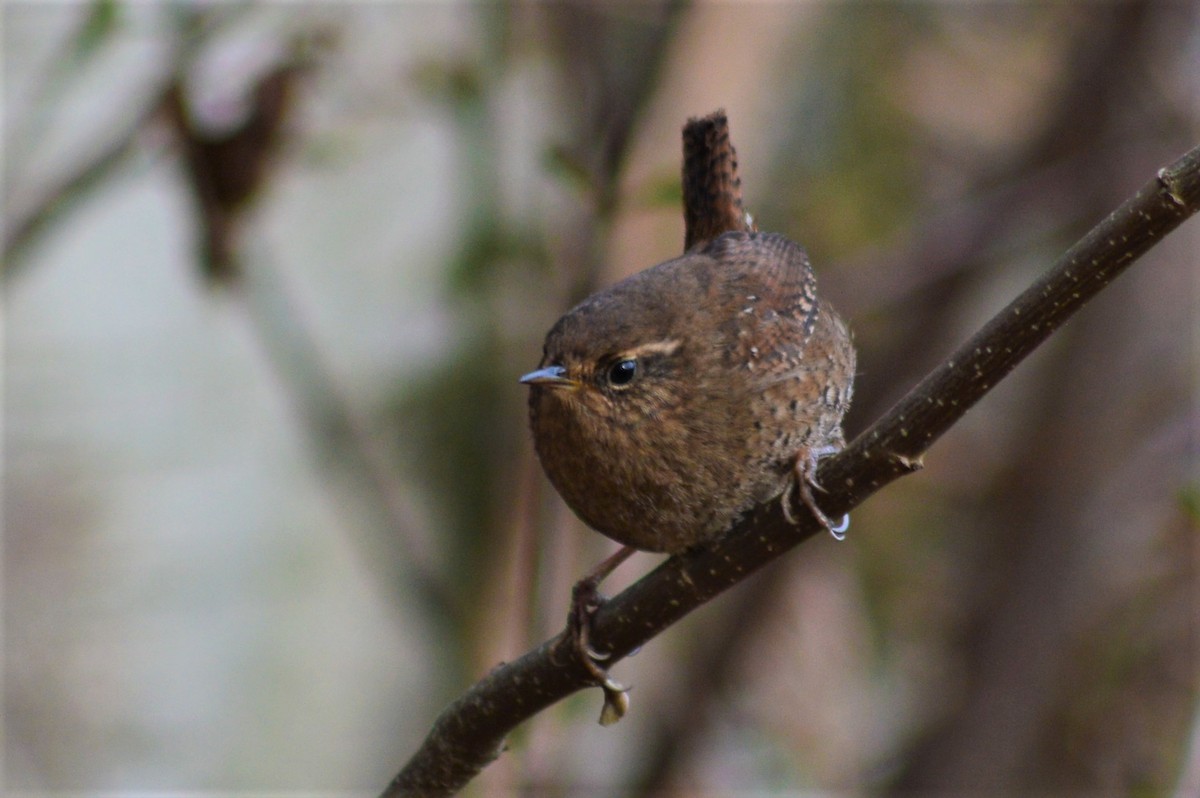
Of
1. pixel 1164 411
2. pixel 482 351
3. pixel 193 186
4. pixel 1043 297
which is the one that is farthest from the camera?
pixel 482 351

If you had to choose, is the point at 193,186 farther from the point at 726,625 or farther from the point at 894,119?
the point at 894,119

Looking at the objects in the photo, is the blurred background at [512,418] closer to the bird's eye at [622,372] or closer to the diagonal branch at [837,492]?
the bird's eye at [622,372]

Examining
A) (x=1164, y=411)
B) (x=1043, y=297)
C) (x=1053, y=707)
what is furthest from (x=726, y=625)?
(x=1043, y=297)

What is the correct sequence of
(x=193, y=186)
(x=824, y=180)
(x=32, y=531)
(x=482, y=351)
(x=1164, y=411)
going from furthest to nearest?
(x=824, y=180) < (x=482, y=351) < (x=1164, y=411) < (x=32, y=531) < (x=193, y=186)

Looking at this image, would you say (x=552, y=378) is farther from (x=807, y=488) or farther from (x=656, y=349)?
(x=807, y=488)

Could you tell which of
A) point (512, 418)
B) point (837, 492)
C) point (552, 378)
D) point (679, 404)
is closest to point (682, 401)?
point (679, 404)
